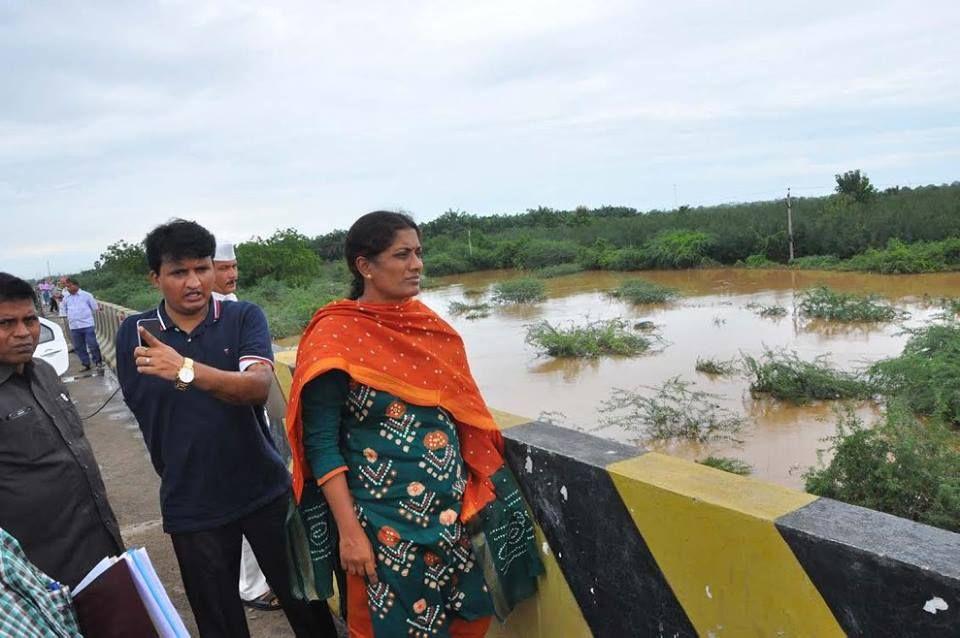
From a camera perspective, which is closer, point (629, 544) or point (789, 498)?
point (789, 498)

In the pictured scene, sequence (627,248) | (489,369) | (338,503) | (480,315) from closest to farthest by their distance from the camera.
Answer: (338,503), (489,369), (480,315), (627,248)

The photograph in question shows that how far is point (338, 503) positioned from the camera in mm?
1836

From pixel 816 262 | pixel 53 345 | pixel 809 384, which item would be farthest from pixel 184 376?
pixel 816 262

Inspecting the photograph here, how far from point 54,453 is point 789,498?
202 cm

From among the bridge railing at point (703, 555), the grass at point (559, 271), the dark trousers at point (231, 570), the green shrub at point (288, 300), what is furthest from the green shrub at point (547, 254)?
the bridge railing at point (703, 555)

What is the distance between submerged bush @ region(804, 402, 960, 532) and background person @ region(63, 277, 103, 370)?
10.3 meters

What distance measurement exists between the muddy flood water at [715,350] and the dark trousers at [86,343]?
5807 mm

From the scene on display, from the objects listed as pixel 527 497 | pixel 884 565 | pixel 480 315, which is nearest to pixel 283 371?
pixel 527 497

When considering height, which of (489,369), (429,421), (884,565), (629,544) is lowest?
(489,369)

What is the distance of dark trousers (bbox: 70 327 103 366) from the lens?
11.0 metres

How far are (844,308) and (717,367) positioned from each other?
3.74m

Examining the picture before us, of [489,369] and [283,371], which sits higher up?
[283,371]

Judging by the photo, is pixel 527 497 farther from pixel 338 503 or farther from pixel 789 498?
pixel 789 498

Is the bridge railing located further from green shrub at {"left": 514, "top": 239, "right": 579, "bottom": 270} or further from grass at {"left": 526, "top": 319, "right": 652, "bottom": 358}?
green shrub at {"left": 514, "top": 239, "right": 579, "bottom": 270}
